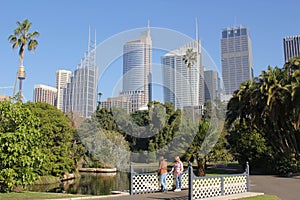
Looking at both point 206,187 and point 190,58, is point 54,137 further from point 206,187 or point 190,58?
point 190,58

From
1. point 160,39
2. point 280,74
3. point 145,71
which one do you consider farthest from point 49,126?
point 280,74

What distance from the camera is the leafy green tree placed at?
1248 cm

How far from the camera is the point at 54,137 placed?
94.3 ft

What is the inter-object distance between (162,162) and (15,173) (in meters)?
5.86

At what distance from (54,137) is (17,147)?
16.8 m

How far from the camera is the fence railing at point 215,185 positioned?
11.3m

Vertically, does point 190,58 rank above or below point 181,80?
above

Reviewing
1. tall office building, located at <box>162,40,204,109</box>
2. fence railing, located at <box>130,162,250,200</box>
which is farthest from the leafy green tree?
tall office building, located at <box>162,40,204,109</box>

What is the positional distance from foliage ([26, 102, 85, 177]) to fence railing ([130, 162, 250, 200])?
16119mm

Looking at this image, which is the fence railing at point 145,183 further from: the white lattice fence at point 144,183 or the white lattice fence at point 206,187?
the white lattice fence at point 206,187

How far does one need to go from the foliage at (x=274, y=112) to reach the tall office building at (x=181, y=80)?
23.0 feet

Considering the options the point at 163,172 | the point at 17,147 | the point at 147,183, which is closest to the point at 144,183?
the point at 147,183

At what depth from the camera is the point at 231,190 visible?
13078mm

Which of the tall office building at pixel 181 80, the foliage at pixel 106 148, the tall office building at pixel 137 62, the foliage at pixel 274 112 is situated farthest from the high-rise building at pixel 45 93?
the foliage at pixel 274 112
